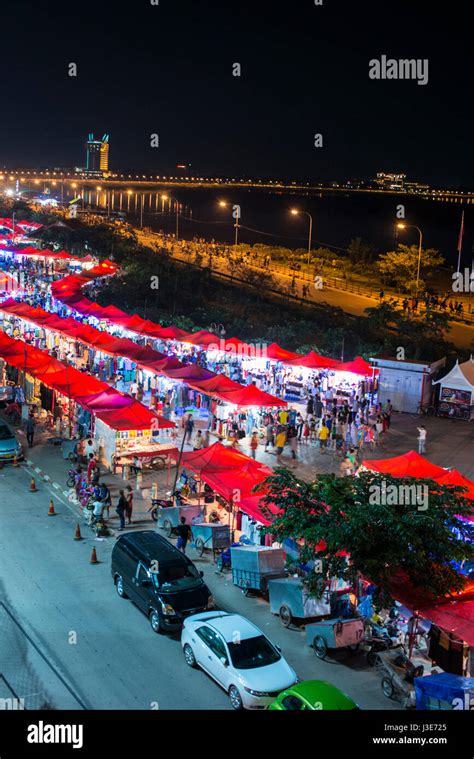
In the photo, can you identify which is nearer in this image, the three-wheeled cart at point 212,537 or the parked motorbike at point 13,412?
the three-wheeled cart at point 212,537

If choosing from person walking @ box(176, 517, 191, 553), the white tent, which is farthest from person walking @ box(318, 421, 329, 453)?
person walking @ box(176, 517, 191, 553)

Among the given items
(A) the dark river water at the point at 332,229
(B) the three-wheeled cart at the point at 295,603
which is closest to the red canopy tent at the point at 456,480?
(B) the three-wheeled cart at the point at 295,603

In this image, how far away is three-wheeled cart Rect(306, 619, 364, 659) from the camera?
11.4 metres

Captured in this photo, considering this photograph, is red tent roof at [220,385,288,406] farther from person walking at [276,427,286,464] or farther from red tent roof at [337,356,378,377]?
red tent roof at [337,356,378,377]

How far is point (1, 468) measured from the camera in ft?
67.5

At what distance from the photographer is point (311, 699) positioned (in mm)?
8992

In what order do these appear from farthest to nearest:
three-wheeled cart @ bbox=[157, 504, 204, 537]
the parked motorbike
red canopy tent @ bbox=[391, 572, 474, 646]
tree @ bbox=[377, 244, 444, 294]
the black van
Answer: tree @ bbox=[377, 244, 444, 294]
the parked motorbike
three-wheeled cart @ bbox=[157, 504, 204, 537]
the black van
red canopy tent @ bbox=[391, 572, 474, 646]

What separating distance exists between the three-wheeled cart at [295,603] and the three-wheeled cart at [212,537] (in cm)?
260

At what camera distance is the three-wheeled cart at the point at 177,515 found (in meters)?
16.2

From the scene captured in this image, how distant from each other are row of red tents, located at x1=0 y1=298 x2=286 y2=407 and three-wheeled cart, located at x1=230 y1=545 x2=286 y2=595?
9.57m

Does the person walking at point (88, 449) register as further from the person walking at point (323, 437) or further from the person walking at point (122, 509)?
the person walking at point (323, 437)

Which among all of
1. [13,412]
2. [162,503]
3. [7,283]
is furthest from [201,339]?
[7,283]

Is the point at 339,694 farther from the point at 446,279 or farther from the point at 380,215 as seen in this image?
the point at 380,215

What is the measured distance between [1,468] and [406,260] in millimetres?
43871
